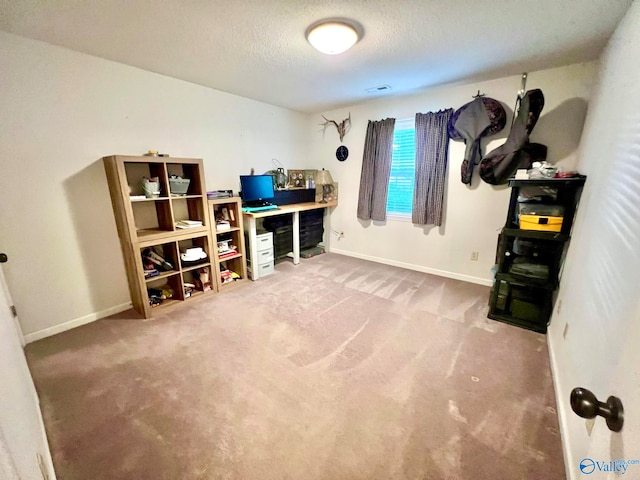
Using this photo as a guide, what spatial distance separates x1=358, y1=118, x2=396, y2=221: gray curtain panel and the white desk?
0.61 m

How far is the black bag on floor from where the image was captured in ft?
8.05

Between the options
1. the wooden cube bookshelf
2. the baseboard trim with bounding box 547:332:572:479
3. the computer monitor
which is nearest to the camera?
the baseboard trim with bounding box 547:332:572:479

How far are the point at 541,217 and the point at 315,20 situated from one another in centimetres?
230

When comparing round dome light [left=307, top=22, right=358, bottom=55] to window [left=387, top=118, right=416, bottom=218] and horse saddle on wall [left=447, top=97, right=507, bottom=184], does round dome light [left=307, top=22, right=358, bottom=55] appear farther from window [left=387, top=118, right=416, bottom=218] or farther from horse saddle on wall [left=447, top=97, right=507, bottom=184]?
window [left=387, top=118, right=416, bottom=218]

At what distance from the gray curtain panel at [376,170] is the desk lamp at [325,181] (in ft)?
1.81

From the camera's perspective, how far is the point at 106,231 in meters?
2.45

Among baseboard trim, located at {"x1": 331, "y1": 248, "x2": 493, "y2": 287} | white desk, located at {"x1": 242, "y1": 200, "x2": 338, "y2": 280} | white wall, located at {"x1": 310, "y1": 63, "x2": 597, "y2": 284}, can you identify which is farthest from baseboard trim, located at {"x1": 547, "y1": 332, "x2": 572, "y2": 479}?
white desk, located at {"x1": 242, "y1": 200, "x2": 338, "y2": 280}

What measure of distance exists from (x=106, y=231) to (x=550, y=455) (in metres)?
3.56

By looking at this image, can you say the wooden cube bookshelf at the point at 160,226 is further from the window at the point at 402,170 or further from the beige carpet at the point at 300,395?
the window at the point at 402,170

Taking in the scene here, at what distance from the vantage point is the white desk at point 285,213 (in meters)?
3.21

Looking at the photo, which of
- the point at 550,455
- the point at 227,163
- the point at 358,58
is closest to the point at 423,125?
the point at 358,58

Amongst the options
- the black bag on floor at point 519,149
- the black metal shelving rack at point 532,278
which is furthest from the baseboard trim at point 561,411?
the black bag on floor at point 519,149

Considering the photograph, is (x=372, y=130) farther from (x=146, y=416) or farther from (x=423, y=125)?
(x=146, y=416)

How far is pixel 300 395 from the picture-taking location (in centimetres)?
160
